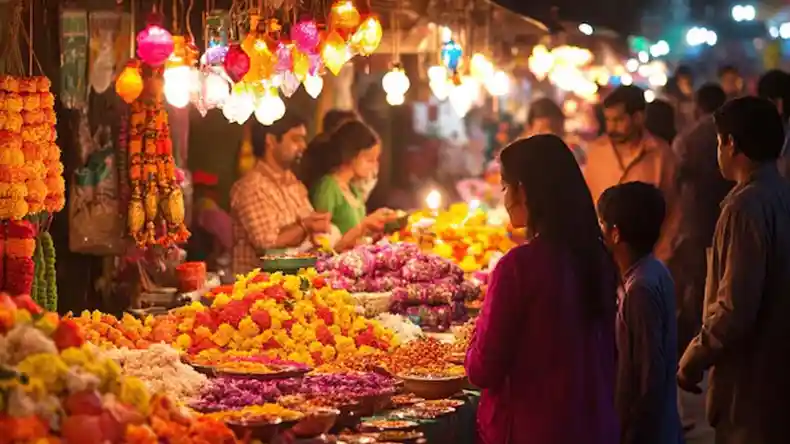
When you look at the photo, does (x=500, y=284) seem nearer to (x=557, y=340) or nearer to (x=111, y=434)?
(x=557, y=340)

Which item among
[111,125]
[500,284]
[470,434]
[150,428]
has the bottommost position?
[470,434]

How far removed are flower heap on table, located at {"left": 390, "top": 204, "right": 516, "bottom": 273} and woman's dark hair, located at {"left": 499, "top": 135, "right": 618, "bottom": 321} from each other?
5732mm

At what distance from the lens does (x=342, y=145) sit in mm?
11469

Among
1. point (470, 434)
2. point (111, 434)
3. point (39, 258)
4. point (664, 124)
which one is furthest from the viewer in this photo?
point (664, 124)

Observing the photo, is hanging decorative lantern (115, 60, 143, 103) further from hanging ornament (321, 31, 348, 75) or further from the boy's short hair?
the boy's short hair

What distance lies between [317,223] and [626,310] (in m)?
4.47

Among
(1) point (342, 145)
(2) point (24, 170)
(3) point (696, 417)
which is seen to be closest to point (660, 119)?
(3) point (696, 417)

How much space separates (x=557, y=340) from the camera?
482cm

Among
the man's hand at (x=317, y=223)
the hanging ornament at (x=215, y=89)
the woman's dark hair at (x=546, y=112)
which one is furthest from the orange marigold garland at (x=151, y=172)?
the woman's dark hair at (x=546, y=112)

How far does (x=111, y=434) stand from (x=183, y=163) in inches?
262

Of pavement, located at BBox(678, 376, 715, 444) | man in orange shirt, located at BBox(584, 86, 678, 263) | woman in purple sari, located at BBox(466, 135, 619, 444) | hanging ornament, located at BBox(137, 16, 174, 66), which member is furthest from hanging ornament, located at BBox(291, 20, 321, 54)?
pavement, located at BBox(678, 376, 715, 444)

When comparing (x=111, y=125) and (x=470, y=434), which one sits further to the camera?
(x=111, y=125)

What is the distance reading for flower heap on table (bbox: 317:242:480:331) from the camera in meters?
8.29

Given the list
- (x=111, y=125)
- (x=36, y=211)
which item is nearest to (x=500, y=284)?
(x=36, y=211)
